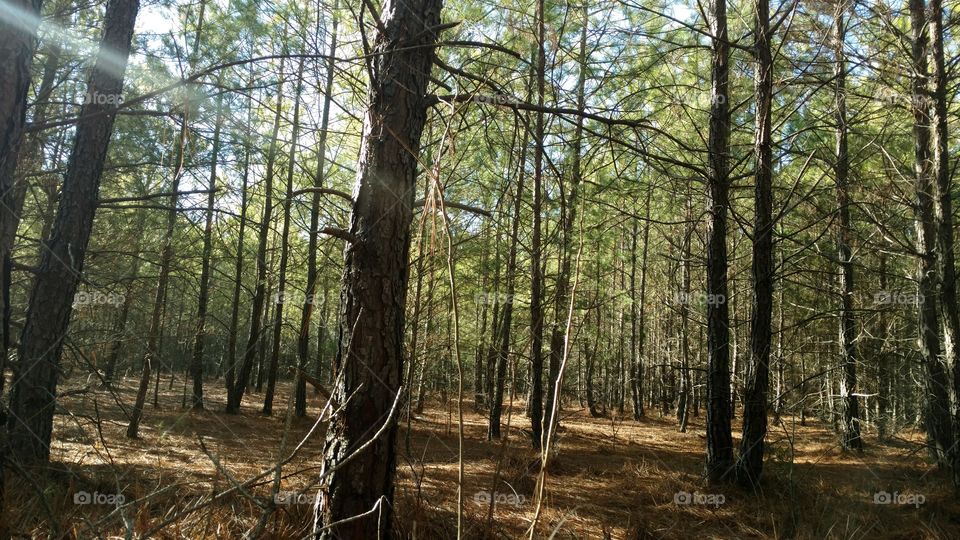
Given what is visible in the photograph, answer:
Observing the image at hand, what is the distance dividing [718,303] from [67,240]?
6.09m

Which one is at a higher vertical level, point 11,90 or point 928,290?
point 928,290

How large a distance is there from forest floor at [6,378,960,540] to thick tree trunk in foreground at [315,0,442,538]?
0.22 metres

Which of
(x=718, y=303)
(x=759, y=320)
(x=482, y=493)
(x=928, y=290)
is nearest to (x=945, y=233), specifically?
(x=928, y=290)

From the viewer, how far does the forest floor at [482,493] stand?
2705mm

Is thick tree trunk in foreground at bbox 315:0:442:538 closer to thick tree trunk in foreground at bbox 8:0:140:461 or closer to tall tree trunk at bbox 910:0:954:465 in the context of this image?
thick tree trunk in foreground at bbox 8:0:140:461

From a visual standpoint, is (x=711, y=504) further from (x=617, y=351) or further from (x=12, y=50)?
(x=617, y=351)

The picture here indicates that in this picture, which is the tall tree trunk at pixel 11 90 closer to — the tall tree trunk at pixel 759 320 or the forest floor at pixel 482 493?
the forest floor at pixel 482 493

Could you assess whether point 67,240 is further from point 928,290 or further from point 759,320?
point 928,290

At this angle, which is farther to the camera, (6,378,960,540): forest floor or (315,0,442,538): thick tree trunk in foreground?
(6,378,960,540): forest floor

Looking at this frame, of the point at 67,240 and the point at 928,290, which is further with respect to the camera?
the point at 928,290

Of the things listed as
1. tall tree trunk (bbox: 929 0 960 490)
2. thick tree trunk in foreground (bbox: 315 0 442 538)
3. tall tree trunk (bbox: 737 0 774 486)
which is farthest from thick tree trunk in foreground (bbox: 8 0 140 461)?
tall tree trunk (bbox: 929 0 960 490)

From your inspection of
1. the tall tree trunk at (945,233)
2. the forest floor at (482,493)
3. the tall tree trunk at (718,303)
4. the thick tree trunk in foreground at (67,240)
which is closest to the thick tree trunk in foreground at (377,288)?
the forest floor at (482,493)

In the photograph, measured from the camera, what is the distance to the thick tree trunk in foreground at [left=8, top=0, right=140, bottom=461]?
13.7 feet

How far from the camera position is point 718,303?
5.83 metres
